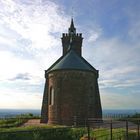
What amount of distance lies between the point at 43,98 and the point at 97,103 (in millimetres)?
7031

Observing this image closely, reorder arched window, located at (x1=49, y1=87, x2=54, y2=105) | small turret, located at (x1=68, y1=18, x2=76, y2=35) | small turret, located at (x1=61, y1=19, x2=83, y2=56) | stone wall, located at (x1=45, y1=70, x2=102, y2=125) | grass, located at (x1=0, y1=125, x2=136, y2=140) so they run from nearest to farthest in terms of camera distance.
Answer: grass, located at (x1=0, y1=125, x2=136, y2=140)
stone wall, located at (x1=45, y1=70, x2=102, y2=125)
arched window, located at (x1=49, y1=87, x2=54, y2=105)
small turret, located at (x1=61, y1=19, x2=83, y2=56)
small turret, located at (x1=68, y1=18, x2=76, y2=35)

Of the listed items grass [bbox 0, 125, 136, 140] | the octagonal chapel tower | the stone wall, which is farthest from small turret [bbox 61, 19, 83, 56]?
grass [bbox 0, 125, 136, 140]

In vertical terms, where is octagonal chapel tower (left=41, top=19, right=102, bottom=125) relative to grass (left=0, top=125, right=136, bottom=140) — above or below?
above

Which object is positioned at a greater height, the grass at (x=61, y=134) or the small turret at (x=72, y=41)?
the small turret at (x=72, y=41)

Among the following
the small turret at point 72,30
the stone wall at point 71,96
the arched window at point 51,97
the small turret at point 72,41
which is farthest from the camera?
the small turret at point 72,30

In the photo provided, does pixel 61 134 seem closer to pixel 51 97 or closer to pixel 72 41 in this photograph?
pixel 51 97

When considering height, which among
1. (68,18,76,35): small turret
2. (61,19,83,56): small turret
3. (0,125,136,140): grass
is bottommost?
(0,125,136,140): grass

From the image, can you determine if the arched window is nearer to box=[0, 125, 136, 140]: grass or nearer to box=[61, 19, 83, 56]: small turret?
box=[61, 19, 83, 56]: small turret

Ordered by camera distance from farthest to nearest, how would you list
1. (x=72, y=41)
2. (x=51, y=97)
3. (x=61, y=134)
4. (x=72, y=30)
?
(x=72, y=30) → (x=72, y=41) → (x=51, y=97) → (x=61, y=134)

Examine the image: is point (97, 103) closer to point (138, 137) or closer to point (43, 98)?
point (43, 98)

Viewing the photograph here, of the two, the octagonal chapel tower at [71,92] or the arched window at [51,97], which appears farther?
the arched window at [51,97]

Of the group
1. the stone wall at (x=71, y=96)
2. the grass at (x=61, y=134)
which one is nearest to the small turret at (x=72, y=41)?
the stone wall at (x=71, y=96)

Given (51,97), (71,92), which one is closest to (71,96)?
(71,92)

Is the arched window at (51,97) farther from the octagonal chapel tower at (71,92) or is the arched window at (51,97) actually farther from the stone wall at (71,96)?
the stone wall at (71,96)
